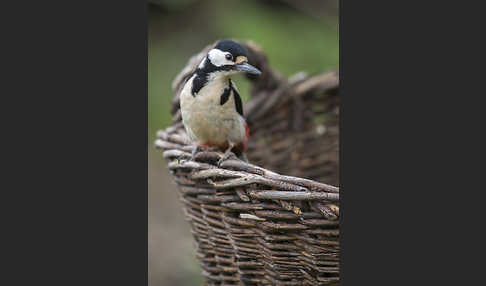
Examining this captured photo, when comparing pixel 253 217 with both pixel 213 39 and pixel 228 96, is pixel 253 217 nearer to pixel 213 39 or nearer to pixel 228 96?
pixel 228 96

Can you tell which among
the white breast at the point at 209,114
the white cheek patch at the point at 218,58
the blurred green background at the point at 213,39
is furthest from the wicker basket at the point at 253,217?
the blurred green background at the point at 213,39

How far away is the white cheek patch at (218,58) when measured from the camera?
128 centimetres

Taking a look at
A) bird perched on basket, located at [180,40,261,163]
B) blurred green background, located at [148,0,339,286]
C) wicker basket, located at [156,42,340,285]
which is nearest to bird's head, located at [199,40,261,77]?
bird perched on basket, located at [180,40,261,163]

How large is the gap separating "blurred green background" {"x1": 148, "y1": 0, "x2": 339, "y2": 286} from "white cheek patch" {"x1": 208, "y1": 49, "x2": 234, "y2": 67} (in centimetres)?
114

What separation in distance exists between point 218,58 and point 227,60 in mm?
26

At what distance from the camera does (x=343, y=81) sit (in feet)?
2.61

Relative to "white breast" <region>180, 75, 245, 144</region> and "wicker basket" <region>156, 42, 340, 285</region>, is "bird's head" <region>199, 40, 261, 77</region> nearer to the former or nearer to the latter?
"white breast" <region>180, 75, 245, 144</region>

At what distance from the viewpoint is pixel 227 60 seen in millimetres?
1276

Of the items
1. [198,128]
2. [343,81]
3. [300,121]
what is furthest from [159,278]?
[343,81]

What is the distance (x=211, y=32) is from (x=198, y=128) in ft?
5.42

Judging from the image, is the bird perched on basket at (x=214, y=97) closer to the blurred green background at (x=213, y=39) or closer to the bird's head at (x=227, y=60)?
the bird's head at (x=227, y=60)

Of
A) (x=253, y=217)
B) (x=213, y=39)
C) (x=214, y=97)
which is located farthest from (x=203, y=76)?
(x=213, y=39)

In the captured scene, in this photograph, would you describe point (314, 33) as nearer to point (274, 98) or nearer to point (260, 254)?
point (274, 98)

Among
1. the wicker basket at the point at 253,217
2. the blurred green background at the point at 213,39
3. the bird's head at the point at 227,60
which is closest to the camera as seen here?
the wicker basket at the point at 253,217
